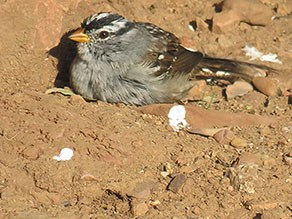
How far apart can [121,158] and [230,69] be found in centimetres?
226

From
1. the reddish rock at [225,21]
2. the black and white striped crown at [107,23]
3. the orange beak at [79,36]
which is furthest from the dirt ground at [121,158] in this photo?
the reddish rock at [225,21]

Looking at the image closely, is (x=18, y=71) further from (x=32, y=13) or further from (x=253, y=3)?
(x=253, y=3)

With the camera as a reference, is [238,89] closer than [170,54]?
Yes

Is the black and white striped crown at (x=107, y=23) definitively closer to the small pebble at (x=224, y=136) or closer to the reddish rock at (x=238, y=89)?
the reddish rock at (x=238, y=89)

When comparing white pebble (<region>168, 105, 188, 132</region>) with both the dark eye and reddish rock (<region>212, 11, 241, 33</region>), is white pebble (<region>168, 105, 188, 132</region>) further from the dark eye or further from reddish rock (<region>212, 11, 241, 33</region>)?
reddish rock (<region>212, 11, 241, 33</region>)

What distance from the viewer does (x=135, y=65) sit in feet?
25.5

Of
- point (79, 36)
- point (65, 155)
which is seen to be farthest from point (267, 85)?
point (65, 155)

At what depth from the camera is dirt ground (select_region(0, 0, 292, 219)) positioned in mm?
5895

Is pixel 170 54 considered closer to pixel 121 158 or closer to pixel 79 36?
pixel 79 36

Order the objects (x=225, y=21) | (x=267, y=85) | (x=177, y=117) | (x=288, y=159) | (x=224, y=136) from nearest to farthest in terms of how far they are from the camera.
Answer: (x=288, y=159) < (x=224, y=136) < (x=177, y=117) < (x=267, y=85) < (x=225, y=21)

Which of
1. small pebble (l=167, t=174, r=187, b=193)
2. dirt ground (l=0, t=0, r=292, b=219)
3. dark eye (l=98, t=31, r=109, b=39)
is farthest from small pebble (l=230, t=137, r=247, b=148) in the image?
dark eye (l=98, t=31, r=109, b=39)

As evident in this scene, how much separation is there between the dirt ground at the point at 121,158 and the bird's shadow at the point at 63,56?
0.33 meters

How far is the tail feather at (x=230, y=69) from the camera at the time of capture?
8062mm

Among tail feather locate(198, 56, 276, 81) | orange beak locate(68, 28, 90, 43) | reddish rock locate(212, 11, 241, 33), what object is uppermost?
orange beak locate(68, 28, 90, 43)
